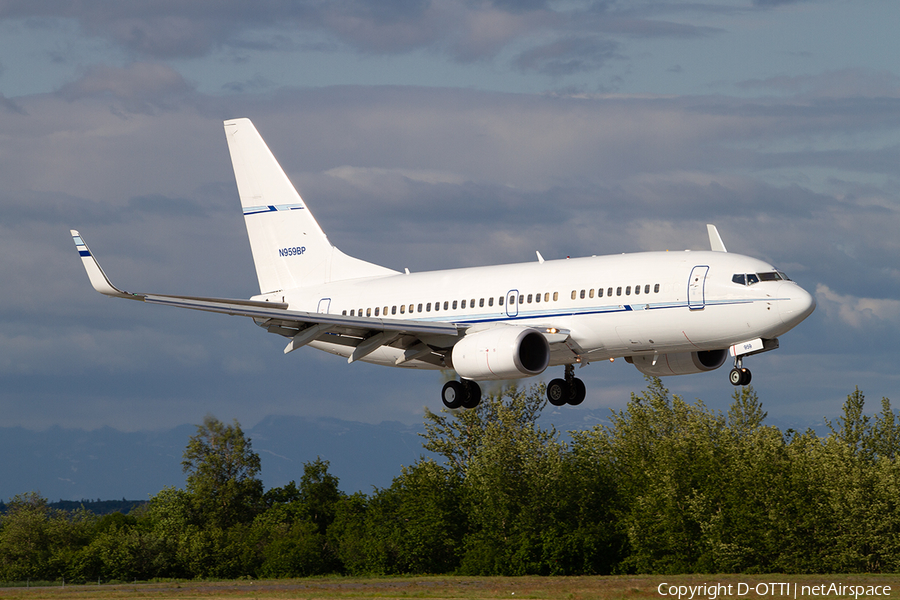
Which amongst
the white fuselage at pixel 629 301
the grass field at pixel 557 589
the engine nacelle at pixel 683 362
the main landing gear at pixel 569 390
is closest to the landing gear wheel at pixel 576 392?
the main landing gear at pixel 569 390

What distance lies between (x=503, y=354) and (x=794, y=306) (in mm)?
10302

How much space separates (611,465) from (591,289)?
8412cm

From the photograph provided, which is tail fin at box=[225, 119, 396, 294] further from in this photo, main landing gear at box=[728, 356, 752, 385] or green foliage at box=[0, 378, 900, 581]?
green foliage at box=[0, 378, 900, 581]

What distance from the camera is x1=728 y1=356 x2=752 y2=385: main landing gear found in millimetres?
40750

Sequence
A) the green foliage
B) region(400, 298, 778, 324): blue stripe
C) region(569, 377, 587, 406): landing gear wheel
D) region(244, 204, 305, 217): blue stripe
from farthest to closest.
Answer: the green foliage
region(244, 204, 305, 217): blue stripe
region(569, 377, 587, 406): landing gear wheel
region(400, 298, 778, 324): blue stripe

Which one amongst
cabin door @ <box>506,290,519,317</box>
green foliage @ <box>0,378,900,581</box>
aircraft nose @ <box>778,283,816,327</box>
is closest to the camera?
aircraft nose @ <box>778,283,816,327</box>

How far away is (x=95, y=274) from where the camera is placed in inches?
1658

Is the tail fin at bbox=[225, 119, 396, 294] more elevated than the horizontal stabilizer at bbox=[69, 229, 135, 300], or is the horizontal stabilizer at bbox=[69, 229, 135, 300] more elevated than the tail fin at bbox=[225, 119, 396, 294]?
the tail fin at bbox=[225, 119, 396, 294]

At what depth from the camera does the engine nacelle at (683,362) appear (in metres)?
46.0

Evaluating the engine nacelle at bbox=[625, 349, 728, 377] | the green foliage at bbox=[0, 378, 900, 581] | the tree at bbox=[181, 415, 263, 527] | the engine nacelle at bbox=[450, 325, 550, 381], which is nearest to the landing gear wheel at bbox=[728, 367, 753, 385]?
the engine nacelle at bbox=[625, 349, 728, 377]

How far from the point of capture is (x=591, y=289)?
139 feet

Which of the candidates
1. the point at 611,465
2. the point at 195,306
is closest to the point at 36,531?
the point at 611,465

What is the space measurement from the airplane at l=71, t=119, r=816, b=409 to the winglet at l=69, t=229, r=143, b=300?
42mm

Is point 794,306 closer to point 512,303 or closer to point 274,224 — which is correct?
point 512,303
